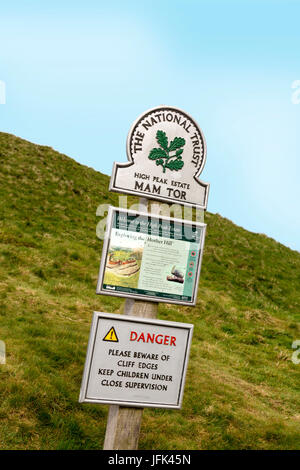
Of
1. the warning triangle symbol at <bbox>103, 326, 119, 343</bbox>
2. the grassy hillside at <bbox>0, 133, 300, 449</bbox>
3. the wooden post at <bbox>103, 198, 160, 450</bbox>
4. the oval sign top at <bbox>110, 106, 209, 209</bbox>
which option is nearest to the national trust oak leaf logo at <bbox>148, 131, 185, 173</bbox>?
the oval sign top at <bbox>110, 106, 209, 209</bbox>

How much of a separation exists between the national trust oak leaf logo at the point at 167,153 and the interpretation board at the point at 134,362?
7.31 feet

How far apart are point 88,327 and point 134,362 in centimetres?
488

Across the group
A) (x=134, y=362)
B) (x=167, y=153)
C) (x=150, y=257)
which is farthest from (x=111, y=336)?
(x=167, y=153)

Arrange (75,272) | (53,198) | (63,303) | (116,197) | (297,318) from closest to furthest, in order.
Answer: (63,303)
(75,272)
(297,318)
(53,198)
(116,197)

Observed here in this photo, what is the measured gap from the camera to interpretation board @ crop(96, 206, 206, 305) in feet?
19.9

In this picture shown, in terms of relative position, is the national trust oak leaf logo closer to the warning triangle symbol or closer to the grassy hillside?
the warning triangle symbol

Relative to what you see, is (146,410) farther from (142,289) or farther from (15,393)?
(142,289)

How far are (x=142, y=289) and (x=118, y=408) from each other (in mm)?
1634

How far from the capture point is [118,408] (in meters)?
6.11

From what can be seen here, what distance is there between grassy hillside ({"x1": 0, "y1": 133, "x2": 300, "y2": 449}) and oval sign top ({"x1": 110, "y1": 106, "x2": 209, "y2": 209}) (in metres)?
3.57

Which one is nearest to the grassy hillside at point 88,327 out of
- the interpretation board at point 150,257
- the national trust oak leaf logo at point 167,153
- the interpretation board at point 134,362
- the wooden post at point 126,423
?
the wooden post at point 126,423

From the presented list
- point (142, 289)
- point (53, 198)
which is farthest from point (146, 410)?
point (53, 198)

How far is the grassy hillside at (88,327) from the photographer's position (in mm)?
6953

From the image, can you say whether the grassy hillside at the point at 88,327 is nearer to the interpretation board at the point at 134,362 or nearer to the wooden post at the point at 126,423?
the wooden post at the point at 126,423
